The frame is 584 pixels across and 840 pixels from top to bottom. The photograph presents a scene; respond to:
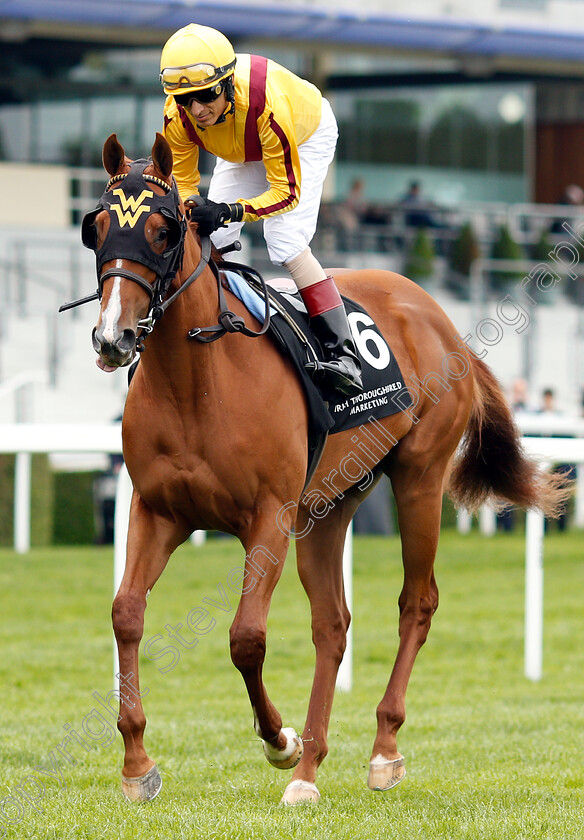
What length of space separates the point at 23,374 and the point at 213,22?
6.25 meters

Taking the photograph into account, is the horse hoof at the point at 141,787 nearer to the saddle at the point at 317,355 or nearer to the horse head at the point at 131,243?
the saddle at the point at 317,355

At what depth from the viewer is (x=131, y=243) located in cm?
331

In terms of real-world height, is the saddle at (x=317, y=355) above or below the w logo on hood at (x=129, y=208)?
below

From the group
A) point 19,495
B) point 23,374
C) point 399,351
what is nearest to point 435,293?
point 23,374

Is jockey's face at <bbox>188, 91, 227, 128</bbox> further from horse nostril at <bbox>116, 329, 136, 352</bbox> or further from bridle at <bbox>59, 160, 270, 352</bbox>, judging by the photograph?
horse nostril at <bbox>116, 329, 136, 352</bbox>

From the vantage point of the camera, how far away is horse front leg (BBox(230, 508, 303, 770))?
367cm

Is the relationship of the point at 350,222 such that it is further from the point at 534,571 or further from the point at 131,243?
the point at 131,243

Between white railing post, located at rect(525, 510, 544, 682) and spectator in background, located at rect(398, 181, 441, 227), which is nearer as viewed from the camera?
white railing post, located at rect(525, 510, 544, 682)

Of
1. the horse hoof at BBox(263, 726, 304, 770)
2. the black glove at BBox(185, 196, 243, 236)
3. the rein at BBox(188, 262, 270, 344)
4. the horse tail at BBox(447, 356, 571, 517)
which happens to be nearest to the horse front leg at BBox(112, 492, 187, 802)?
the horse hoof at BBox(263, 726, 304, 770)

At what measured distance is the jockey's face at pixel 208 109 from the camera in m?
3.70

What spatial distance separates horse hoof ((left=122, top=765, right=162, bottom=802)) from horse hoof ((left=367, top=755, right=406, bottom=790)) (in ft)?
2.65

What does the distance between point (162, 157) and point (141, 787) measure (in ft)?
6.07

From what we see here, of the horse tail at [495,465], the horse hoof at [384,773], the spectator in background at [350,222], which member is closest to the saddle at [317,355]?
the horse tail at [495,465]

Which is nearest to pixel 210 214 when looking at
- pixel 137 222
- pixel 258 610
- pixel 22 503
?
pixel 137 222
